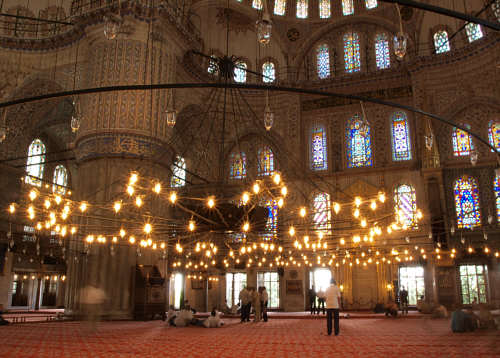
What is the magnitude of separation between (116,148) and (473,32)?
12.3 m

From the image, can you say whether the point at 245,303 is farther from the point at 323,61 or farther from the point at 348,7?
the point at 348,7

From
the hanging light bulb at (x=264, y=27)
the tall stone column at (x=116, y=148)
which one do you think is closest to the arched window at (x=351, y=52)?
the tall stone column at (x=116, y=148)

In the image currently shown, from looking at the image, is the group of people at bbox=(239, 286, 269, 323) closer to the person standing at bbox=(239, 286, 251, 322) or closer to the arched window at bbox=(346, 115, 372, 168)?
the person standing at bbox=(239, 286, 251, 322)

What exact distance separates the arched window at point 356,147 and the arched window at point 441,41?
3667 mm

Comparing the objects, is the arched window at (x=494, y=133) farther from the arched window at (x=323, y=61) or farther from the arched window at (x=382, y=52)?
the arched window at (x=323, y=61)

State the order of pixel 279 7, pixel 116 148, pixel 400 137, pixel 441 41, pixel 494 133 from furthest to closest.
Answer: pixel 279 7 → pixel 400 137 → pixel 441 41 → pixel 494 133 → pixel 116 148

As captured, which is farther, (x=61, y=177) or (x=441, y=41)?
(x=61, y=177)

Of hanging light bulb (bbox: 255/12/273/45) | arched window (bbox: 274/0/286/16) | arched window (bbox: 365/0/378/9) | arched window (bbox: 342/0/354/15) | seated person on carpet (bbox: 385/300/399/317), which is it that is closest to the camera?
hanging light bulb (bbox: 255/12/273/45)

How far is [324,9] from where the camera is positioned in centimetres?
1866

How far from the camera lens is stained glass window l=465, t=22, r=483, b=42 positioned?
607 inches

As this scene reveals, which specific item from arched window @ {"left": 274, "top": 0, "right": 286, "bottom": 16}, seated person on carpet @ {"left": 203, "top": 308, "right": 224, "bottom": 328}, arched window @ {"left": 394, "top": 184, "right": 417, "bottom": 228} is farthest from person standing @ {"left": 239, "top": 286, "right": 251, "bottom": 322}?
arched window @ {"left": 274, "top": 0, "right": 286, "bottom": 16}

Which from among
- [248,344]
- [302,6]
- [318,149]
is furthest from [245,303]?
[302,6]

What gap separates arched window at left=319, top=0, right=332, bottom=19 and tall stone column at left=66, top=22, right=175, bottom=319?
307 inches

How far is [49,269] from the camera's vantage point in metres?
18.4
